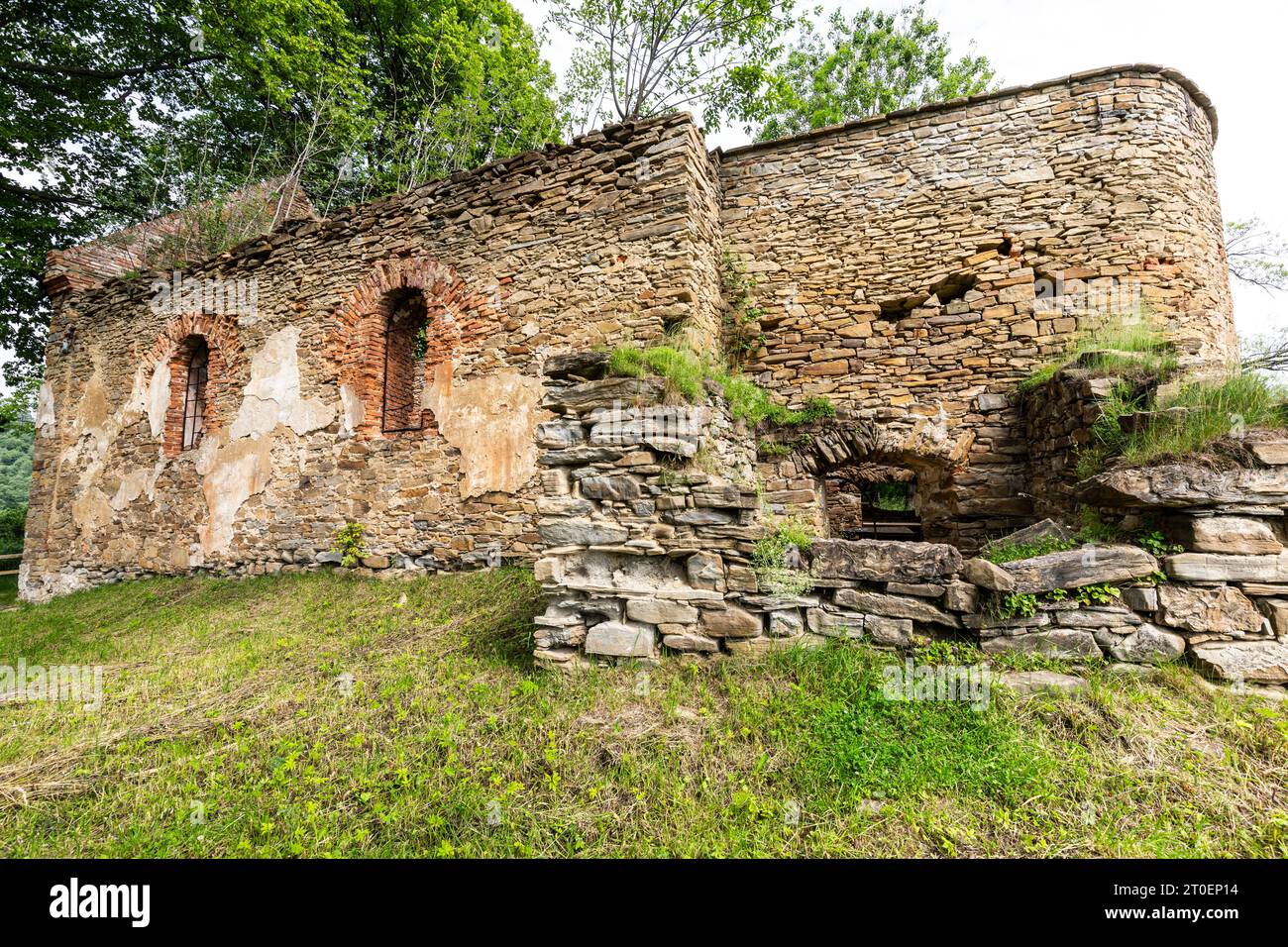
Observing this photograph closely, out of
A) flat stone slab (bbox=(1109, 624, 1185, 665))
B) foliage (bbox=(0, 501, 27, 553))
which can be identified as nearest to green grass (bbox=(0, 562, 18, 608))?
foliage (bbox=(0, 501, 27, 553))

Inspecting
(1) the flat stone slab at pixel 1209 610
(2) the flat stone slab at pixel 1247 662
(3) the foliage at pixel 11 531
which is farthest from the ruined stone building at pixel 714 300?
(3) the foliage at pixel 11 531

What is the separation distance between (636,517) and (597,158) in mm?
4831

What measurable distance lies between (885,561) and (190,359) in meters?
11.3

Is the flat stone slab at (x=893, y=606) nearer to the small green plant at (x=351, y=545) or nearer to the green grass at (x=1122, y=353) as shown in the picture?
the green grass at (x=1122, y=353)

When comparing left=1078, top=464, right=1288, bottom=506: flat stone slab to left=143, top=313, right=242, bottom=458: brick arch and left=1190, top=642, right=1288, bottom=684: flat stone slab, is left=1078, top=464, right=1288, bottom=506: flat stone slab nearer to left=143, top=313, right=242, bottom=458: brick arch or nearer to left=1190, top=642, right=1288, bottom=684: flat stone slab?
left=1190, top=642, right=1288, bottom=684: flat stone slab

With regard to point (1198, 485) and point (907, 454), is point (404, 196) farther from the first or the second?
point (1198, 485)

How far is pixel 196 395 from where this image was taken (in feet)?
29.1

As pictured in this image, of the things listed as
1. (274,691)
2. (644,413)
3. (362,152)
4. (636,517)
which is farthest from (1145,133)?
(362,152)

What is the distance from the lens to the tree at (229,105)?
11391 mm

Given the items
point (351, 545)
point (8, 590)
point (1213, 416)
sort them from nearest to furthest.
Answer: point (1213, 416)
point (351, 545)
point (8, 590)

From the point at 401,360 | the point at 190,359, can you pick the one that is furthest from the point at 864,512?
the point at 190,359

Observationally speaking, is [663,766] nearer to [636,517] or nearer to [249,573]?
[636,517]

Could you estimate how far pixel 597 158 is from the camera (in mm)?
6145

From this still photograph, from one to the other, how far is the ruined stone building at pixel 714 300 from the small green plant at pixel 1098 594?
8.13 feet
